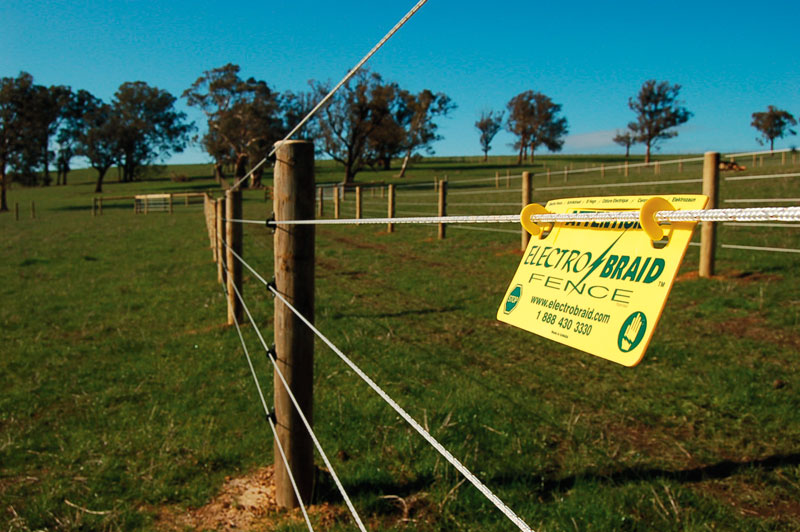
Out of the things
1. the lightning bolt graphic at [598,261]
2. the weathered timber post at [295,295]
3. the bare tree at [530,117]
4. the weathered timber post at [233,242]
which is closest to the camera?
the lightning bolt graphic at [598,261]

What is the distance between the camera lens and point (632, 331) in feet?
3.15

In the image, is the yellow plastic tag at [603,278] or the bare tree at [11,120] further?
the bare tree at [11,120]

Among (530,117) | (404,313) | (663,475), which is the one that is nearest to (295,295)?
(663,475)

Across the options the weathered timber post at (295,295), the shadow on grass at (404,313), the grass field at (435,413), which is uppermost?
the weathered timber post at (295,295)

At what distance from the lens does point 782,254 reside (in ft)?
24.1

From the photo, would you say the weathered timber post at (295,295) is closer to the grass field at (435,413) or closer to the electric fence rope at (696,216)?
the grass field at (435,413)

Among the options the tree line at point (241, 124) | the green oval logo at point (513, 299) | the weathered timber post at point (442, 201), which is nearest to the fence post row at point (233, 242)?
the green oval logo at point (513, 299)

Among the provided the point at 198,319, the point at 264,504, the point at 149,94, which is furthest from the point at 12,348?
the point at 149,94

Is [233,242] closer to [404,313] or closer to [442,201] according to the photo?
[404,313]

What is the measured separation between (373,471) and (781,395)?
8.49ft

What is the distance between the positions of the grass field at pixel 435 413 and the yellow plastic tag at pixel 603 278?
1619 mm

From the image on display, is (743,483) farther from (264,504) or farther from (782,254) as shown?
(782,254)

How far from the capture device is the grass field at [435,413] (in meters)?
2.64

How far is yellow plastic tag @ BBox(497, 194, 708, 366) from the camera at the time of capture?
36.9 inches
